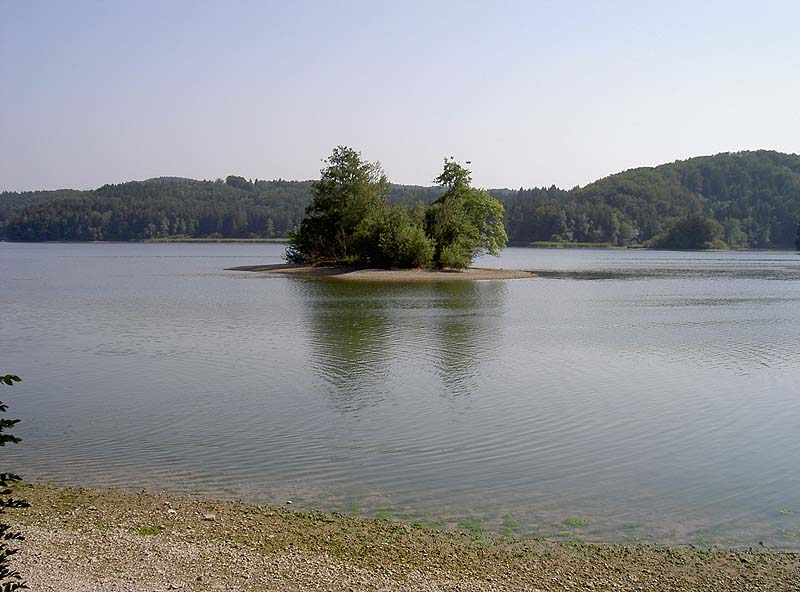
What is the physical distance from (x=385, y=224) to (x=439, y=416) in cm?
4839

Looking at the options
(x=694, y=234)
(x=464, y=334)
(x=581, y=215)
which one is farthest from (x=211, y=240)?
(x=464, y=334)

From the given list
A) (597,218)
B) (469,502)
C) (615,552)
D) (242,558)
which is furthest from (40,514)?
(597,218)

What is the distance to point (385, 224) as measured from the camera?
6128cm

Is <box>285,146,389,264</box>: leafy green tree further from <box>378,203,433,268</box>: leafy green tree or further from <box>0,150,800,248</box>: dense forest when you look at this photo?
<box>0,150,800,248</box>: dense forest

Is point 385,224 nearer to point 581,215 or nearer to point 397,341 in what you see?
point 397,341

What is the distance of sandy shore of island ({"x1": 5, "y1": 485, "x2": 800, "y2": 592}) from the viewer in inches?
255

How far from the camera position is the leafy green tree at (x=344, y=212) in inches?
2498

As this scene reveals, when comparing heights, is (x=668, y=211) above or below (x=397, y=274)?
above

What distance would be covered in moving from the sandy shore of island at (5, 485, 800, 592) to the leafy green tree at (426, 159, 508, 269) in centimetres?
5383

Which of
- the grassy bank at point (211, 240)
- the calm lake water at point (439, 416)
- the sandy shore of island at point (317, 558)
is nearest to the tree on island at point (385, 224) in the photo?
the calm lake water at point (439, 416)

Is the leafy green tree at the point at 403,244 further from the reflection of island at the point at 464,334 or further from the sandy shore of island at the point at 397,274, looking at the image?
the reflection of island at the point at 464,334

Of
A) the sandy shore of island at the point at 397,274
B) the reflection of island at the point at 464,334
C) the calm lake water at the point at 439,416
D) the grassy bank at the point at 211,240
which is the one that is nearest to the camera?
the calm lake water at the point at 439,416

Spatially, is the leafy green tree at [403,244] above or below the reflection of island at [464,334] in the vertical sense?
above

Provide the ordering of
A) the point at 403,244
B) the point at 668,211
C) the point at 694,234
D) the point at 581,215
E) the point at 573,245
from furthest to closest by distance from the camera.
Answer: the point at 668,211, the point at 581,215, the point at 573,245, the point at 694,234, the point at 403,244
